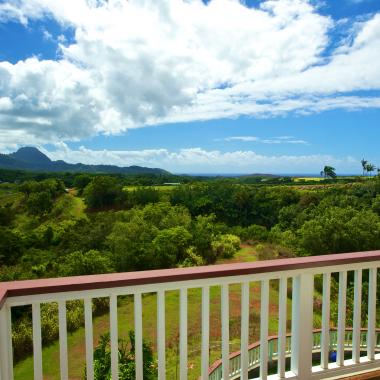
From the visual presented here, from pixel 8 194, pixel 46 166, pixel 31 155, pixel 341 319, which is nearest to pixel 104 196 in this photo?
pixel 8 194

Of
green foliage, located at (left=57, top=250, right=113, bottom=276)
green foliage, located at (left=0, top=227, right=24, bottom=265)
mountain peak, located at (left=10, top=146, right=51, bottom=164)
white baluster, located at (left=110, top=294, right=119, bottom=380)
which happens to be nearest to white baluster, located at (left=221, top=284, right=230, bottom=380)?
white baluster, located at (left=110, top=294, right=119, bottom=380)

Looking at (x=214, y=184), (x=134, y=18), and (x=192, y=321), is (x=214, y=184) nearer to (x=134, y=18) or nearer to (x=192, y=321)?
(x=192, y=321)

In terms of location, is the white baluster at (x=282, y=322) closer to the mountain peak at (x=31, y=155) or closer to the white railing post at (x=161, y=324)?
the white railing post at (x=161, y=324)

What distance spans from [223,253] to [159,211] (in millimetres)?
8805

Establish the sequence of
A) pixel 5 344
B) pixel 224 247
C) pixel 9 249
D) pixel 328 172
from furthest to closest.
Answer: pixel 328 172 < pixel 224 247 < pixel 9 249 < pixel 5 344

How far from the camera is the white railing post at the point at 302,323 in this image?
1.60m

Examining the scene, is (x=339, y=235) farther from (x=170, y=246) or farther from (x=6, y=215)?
(x=6, y=215)

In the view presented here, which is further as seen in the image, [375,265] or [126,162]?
[126,162]

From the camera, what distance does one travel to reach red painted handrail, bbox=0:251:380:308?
123 cm

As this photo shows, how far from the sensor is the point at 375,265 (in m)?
1.74

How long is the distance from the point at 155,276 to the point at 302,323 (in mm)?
807

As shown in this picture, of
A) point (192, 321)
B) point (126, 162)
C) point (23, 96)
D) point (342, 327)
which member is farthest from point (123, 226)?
point (126, 162)

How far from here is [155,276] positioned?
1359mm

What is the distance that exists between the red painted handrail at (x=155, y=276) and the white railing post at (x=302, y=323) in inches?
3.8
